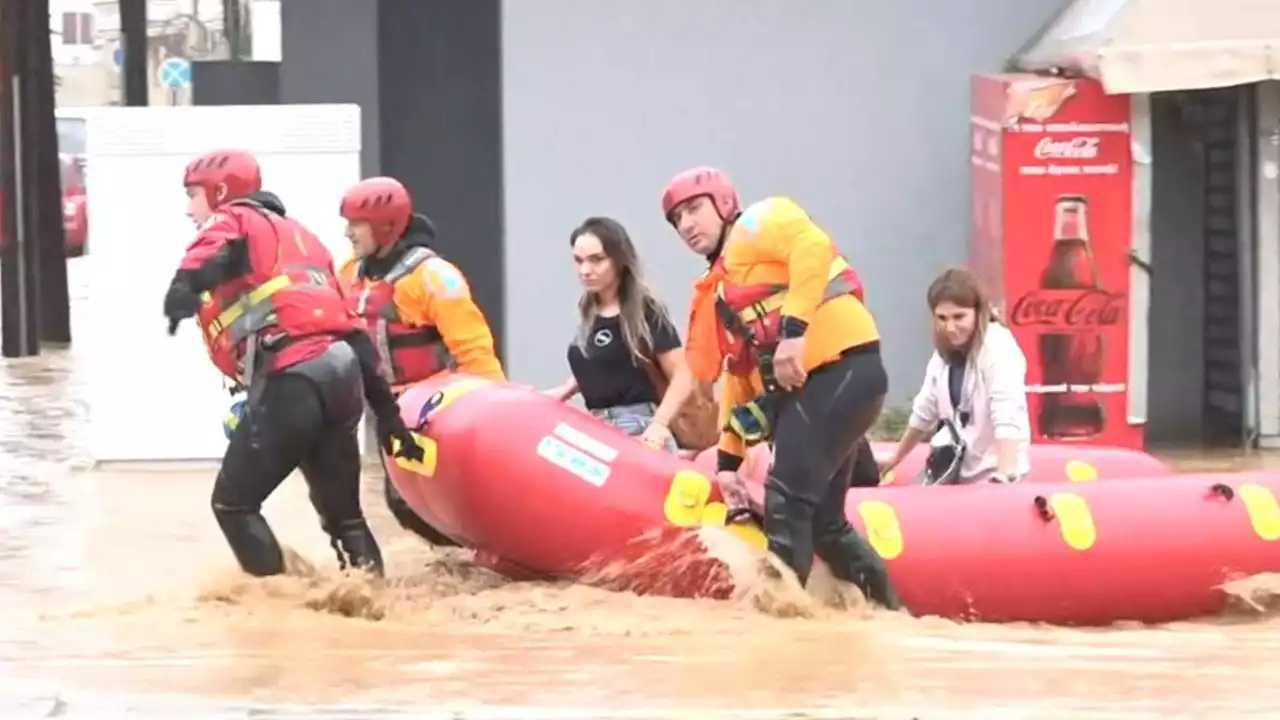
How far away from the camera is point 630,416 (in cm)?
905

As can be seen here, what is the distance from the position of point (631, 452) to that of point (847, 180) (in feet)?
18.1

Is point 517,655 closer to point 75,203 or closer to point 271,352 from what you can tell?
point 271,352

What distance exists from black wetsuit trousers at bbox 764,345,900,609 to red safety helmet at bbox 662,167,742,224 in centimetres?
64

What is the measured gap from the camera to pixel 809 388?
7930 mm

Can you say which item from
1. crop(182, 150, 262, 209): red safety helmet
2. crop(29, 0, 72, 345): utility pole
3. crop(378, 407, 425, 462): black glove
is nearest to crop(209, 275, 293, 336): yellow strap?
crop(182, 150, 262, 209): red safety helmet

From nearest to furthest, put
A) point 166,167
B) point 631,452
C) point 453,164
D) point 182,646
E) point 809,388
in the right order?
1. point 182,646
2. point 809,388
3. point 631,452
4. point 166,167
5. point 453,164

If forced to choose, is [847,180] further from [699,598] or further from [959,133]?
[699,598]

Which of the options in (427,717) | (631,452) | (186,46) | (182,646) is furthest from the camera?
(186,46)

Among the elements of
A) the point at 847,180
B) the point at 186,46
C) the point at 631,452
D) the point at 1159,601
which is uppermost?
the point at 186,46

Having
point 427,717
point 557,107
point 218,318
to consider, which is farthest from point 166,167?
point 427,717

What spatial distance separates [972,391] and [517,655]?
8.77 ft

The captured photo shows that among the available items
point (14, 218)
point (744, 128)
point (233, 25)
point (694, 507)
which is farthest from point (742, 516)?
point (233, 25)

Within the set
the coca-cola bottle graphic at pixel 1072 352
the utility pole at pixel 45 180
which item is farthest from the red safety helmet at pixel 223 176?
the utility pole at pixel 45 180

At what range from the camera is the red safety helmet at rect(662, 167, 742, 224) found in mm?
8062
